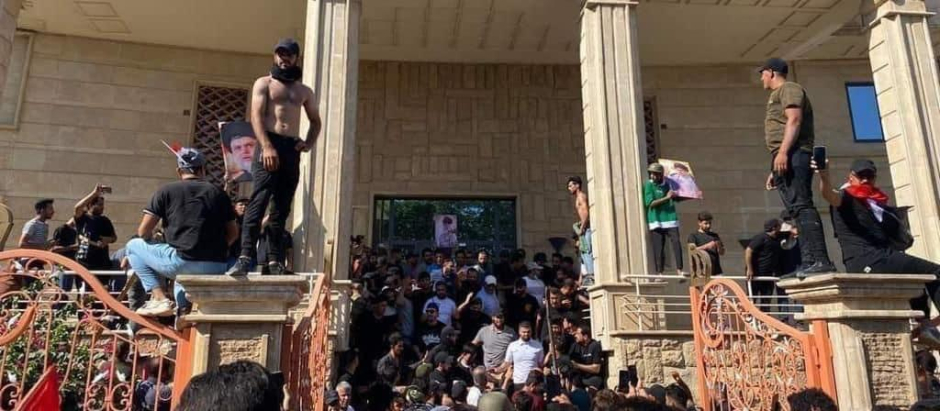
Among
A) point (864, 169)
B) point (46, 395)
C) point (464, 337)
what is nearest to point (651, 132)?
point (464, 337)

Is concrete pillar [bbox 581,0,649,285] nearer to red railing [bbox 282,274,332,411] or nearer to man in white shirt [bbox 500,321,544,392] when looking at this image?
man in white shirt [bbox 500,321,544,392]

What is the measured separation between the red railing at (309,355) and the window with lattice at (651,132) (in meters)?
9.88

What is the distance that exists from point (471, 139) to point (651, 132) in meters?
3.80

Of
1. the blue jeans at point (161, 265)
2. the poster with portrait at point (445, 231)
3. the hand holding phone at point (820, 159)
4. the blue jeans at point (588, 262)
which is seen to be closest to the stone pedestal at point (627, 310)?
the blue jeans at point (588, 262)

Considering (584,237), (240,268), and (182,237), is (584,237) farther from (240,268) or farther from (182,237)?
(240,268)

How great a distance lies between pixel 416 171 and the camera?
13.3 m

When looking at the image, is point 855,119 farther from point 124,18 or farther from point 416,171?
point 124,18

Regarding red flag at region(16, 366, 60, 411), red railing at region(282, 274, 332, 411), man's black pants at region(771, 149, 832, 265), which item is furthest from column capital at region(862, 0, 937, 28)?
red flag at region(16, 366, 60, 411)

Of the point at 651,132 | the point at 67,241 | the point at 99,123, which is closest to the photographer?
the point at 67,241

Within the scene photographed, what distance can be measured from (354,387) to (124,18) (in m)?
8.50

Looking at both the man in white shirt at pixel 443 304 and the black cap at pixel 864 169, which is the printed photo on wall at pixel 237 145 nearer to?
the man in white shirt at pixel 443 304

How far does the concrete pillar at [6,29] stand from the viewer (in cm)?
866

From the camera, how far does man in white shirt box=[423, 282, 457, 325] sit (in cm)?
886

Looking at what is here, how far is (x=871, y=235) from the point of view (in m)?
4.93
